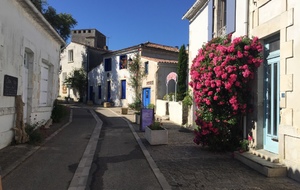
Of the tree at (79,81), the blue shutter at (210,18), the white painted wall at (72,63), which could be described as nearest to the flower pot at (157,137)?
the blue shutter at (210,18)

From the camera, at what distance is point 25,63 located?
989 cm

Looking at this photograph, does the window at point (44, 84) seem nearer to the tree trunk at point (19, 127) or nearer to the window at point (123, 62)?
the tree trunk at point (19, 127)

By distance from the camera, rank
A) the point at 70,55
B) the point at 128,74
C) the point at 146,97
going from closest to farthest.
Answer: the point at 146,97 < the point at 128,74 < the point at 70,55

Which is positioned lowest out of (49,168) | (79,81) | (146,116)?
(49,168)

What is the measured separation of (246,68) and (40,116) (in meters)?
8.73

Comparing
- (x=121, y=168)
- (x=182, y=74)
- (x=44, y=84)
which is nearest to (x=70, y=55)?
(x=182, y=74)

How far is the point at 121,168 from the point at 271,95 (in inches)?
152

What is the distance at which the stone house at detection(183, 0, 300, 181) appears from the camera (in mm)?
5383

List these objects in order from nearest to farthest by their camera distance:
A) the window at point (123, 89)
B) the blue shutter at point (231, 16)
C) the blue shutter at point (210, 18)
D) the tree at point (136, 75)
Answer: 1. the blue shutter at point (231, 16)
2. the blue shutter at point (210, 18)
3. the tree at point (136, 75)
4. the window at point (123, 89)

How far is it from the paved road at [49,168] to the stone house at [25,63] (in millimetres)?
1341

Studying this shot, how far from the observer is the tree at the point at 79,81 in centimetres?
3212

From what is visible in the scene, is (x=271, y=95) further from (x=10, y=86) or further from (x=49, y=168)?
(x=10, y=86)

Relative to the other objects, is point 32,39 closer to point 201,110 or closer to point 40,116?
point 40,116

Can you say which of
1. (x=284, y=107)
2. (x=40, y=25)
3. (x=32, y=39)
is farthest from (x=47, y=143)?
(x=284, y=107)
